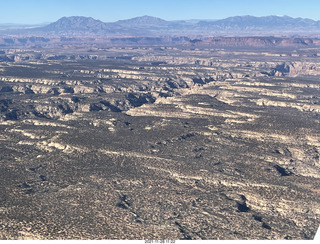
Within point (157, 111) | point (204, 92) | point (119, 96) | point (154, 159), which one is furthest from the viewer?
point (204, 92)

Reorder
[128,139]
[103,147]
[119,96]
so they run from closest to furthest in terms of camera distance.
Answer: [103,147] < [128,139] < [119,96]

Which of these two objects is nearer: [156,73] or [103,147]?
[103,147]

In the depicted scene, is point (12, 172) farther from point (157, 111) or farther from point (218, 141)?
point (157, 111)

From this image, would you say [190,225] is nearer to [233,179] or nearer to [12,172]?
[233,179]

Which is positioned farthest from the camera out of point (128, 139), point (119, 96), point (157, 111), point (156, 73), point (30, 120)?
point (156, 73)

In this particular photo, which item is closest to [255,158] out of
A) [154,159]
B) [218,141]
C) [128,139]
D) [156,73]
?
[218,141]

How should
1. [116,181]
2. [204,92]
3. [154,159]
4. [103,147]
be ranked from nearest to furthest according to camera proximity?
1. [116,181]
2. [154,159]
3. [103,147]
4. [204,92]

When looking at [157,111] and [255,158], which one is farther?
[157,111]

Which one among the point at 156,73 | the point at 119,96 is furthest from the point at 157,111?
the point at 156,73
